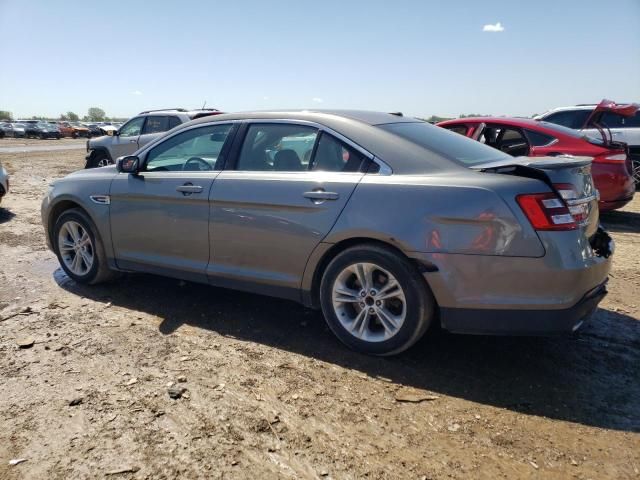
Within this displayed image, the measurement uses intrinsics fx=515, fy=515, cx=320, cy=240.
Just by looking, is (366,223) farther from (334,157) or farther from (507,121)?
(507,121)

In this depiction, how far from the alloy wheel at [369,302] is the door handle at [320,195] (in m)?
0.48

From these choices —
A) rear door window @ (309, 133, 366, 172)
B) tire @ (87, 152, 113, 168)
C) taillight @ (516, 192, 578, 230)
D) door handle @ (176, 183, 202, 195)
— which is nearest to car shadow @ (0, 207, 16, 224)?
tire @ (87, 152, 113, 168)

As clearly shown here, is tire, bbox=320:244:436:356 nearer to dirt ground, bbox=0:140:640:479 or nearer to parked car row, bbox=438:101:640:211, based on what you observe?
dirt ground, bbox=0:140:640:479

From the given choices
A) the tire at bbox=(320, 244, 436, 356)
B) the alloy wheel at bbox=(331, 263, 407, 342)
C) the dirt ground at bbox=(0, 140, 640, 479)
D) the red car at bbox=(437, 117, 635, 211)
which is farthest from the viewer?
the red car at bbox=(437, 117, 635, 211)

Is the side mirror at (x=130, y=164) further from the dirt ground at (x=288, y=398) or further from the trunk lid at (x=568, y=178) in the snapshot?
the trunk lid at (x=568, y=178)

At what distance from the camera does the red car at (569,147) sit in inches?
290

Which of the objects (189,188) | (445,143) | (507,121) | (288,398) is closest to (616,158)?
(507,121)

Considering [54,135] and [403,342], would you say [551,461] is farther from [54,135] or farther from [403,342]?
[54,135]

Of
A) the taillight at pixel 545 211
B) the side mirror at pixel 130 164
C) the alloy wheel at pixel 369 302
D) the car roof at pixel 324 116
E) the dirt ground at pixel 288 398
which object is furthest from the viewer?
the side mirror at pixel 130 164

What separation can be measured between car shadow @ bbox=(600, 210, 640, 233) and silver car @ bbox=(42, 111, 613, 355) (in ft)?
15.7

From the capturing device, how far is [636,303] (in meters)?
4.46

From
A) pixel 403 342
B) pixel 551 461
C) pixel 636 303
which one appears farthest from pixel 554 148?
pixel 551 461

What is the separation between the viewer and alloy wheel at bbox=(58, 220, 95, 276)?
16.1 ft

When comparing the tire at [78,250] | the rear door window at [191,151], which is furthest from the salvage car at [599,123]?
the tire at [78,250]
